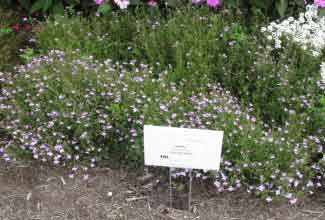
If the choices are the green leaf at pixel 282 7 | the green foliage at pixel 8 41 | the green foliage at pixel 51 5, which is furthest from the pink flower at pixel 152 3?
the green foliage at pixel 8 41

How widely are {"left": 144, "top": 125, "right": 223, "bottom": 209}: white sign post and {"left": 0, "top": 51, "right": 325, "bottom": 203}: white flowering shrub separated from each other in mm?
279

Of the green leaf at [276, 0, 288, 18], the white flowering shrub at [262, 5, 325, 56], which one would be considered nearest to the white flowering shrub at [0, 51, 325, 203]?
the white flowering shrub at [262, 5, 325, 56]

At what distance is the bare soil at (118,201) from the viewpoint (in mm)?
2859

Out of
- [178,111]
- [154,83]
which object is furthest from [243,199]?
[154,83]

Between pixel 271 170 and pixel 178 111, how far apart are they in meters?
Result: 0.76

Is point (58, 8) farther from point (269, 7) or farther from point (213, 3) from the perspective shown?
point (269, 7)

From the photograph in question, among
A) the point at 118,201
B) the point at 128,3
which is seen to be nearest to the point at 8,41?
Result: the point at 128,3

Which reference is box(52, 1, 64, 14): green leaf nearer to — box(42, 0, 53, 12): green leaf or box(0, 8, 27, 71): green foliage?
box(42, 0, 53, 12): green leaf

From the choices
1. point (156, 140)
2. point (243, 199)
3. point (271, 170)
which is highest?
point (156, 140)

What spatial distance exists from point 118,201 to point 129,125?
57 centimetres

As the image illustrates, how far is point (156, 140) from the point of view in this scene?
256 centimetres

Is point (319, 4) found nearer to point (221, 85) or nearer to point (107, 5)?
point (221, 85)

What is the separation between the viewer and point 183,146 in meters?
2.55

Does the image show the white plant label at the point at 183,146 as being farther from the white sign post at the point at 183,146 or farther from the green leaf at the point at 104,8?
the green leaf at the point at 104,8
